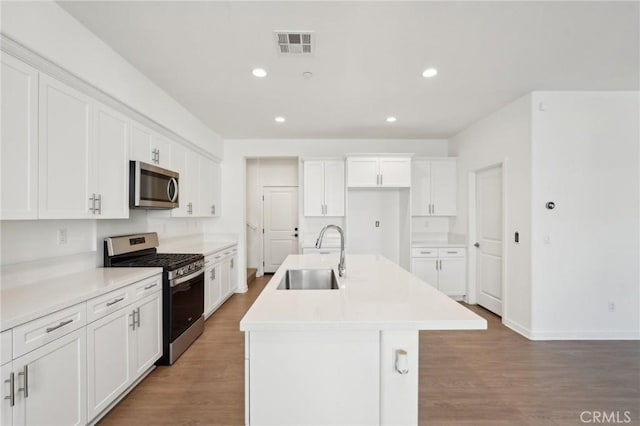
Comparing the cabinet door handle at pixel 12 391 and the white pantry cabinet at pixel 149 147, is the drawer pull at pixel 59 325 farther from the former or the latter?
the white pantry cabinet at pixel 149 147

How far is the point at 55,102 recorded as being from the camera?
5.91 feet

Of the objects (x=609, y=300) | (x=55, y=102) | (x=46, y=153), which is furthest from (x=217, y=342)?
(x=609, y=300)

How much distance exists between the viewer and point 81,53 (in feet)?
6.44

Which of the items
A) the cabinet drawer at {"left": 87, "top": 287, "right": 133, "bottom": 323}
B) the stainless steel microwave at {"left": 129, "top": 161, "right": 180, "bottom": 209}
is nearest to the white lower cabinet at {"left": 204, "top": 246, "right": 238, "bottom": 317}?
the stainless steel microwave at {"left": 129, "top": 161, "right": 180, "bottom": 209}

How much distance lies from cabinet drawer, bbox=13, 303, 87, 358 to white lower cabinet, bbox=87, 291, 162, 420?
12 cm

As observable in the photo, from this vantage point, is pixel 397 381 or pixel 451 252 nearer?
pixel 397 381

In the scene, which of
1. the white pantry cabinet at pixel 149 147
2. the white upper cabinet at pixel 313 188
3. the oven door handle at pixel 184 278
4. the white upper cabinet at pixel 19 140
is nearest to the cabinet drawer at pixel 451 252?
the white upper cabinet at pixel 313 188

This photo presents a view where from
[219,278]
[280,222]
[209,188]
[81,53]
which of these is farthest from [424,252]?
[81,53]

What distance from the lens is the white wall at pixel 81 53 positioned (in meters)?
1.58

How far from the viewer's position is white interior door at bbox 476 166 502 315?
3818 mm

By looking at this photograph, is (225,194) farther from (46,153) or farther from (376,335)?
(376,335)

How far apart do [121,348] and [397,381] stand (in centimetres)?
189

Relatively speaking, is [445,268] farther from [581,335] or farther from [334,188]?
[334,188]

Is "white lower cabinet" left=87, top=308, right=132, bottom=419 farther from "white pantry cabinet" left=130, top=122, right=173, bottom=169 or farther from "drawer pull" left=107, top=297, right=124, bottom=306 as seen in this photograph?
"white pantry cabinet" left=130, top=122, right=173, bottom=169
